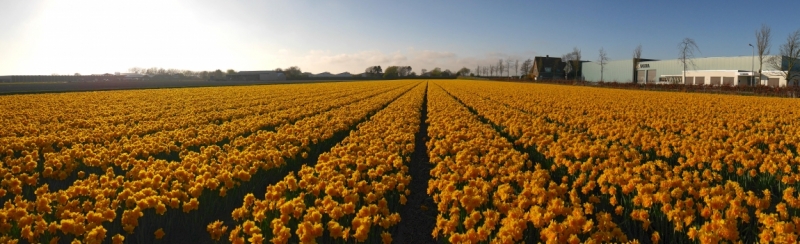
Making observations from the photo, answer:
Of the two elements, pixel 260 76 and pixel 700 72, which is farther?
pixel 260 76

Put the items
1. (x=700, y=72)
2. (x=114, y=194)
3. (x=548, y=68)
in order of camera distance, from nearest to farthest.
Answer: (x=114, y=194)
(x=700, y=72)
(x=548, y=68)

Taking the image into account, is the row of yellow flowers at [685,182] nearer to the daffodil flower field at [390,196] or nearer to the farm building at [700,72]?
the daffodil flower field at [390,196]

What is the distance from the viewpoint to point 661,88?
50.3 metres

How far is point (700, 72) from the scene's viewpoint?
75500 millimetres

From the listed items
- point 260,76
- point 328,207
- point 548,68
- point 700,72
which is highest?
point 548,68

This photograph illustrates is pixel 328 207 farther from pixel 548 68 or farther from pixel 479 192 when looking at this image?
pixel 548 68

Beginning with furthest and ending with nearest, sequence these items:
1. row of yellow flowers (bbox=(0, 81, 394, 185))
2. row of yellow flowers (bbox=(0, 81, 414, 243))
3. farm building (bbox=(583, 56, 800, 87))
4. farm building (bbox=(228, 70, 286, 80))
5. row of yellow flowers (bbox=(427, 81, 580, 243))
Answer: farm building (bbox=(228, 70, 286, 80))
farm building (bbox=(583, 56, 800, 87))
row of yellow flowers (bbox=(0, 81, 394, 185))
row of yellow flowers (bbox=(0, 81, 414, 243))
row of yellow flowers (bbox=(427, 81, 580, 243))

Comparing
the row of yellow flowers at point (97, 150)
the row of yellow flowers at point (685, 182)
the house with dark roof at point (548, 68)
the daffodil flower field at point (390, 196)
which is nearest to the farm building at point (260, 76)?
the house with dark roof at point (548, 68)

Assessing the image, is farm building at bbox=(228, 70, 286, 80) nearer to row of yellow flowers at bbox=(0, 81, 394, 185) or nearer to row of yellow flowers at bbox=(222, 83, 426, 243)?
row of yellow flowers at bbox=(0, 81, 394, 185)

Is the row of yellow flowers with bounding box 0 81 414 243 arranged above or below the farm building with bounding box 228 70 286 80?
below

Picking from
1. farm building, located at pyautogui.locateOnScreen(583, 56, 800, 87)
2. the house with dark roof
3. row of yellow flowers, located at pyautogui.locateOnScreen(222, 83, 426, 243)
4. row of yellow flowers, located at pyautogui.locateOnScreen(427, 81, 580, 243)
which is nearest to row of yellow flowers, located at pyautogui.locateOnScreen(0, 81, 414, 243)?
row of yellow flowers, located at pyautogui.locateOnScreen(222, 83, 426, 243)

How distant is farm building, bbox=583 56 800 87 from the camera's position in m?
67.0

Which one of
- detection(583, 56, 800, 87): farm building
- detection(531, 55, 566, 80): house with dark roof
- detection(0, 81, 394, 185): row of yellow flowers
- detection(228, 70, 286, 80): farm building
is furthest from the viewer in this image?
detection(531, 55, 566, 80): house with dark roof

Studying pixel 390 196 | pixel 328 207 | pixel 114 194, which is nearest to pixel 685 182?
pixel 390 196
